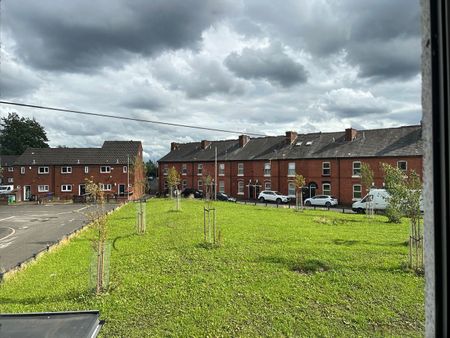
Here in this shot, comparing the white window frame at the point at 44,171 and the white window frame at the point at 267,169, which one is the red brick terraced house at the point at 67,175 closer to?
the white window frame at the point at 44,171

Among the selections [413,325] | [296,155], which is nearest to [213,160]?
[296,155]

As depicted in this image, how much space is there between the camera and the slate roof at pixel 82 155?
42.8m

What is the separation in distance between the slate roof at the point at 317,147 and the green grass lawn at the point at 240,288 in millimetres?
17797

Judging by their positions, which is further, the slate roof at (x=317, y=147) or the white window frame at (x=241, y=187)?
the white window frame at (x=241, y=187)

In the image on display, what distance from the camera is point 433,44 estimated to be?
0.98 meters

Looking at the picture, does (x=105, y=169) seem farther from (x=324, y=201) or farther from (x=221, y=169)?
(x=324, y=201)

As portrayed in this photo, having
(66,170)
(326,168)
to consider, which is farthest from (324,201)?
(66,170)

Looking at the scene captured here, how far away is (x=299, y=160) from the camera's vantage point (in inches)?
1372

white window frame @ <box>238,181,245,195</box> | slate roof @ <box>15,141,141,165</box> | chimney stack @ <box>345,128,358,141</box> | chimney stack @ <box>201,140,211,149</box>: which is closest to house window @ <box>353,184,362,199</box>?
chimney stack @ <box>345,128,358,141</box>

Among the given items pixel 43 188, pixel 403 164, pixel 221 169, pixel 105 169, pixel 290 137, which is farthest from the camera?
pixel 105 169

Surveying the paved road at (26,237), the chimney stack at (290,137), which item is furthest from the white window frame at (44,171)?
the chimney stack at (290,137)

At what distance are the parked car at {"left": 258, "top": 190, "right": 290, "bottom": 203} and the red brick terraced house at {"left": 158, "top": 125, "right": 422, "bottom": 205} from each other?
71.4 inches

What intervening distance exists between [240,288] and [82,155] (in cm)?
4267

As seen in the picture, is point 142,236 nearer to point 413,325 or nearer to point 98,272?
point 98,272
